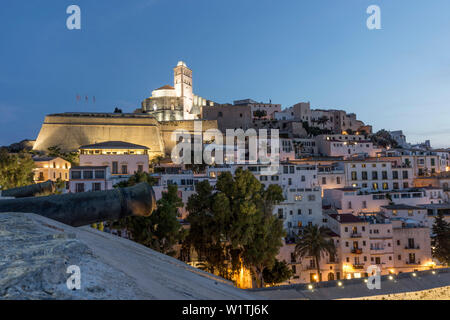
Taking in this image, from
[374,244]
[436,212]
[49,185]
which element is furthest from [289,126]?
[49,185]

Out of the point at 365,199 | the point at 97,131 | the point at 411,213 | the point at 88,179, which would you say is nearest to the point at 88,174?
the point at 88,179


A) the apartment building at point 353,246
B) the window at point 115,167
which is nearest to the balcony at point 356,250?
the apartment building at point 353,246

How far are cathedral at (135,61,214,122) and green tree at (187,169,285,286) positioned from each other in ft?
191

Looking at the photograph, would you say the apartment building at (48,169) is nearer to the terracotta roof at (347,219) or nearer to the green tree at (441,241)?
the terracotta roof at (347,219)

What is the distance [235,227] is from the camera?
20.4 metres

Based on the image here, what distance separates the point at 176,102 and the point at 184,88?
6093 mm

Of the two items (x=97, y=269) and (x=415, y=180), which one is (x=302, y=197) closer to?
(x=415, y=180)

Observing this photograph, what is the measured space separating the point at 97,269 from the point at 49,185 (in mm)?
6898

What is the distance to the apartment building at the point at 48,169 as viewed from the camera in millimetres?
40606

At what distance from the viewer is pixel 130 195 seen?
5.07m

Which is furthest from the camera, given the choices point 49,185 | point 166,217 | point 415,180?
point 415,180

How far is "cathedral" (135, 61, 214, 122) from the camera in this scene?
8062 centimetres

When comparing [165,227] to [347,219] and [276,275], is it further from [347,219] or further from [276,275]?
[347,219]

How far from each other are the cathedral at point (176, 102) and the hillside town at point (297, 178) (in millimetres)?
303
